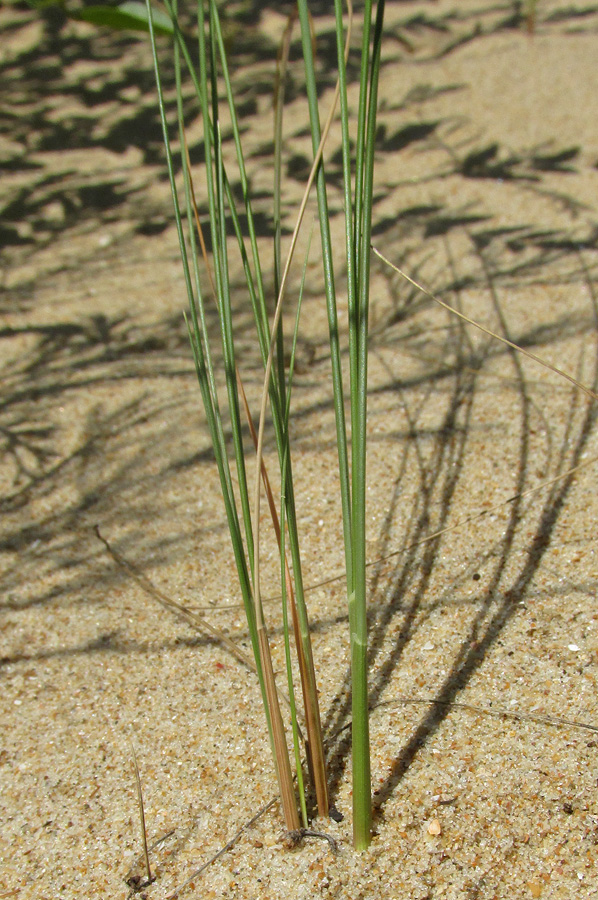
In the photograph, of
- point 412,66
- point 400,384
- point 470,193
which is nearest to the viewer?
point 400,384

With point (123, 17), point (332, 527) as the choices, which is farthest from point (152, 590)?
point (123, 17)

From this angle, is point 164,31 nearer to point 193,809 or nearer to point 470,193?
point 470,193

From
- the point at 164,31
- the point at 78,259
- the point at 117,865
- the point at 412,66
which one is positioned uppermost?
the point at 164,31

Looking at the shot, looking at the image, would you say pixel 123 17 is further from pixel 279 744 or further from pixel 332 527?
pixel 279 744

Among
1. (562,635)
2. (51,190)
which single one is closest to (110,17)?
(51,190)

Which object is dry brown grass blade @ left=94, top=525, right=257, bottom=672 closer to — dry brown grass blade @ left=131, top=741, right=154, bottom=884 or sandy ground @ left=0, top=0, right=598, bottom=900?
sandy ground @ left=0, top=0, right=598, bottom=900

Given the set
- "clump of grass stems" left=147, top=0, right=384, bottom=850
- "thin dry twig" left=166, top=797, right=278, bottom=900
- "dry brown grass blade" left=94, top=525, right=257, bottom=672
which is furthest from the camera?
"dry brown grass blade" left=94, top=525, right=257, bottom=672

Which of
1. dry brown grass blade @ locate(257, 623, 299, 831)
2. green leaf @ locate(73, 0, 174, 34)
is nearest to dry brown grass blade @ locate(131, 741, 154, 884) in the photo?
dry brown grass blade @ locate(257, 623, 299, 831)

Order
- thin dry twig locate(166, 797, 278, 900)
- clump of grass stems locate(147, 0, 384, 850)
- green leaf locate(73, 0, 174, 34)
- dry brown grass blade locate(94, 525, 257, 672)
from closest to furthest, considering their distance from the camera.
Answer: clump of grass stems locate(147, 0, 384, 850) < thin dry twig locate(166, 797, 278, 900) < dry brown grass blade locate(94, 525, 257, 672) < green leaf locate(73, 0, 174, 34)

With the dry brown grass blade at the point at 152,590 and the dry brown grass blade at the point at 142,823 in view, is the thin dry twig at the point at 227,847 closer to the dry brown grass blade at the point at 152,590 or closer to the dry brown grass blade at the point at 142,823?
the dry brown grass blade at the point at 142,823
